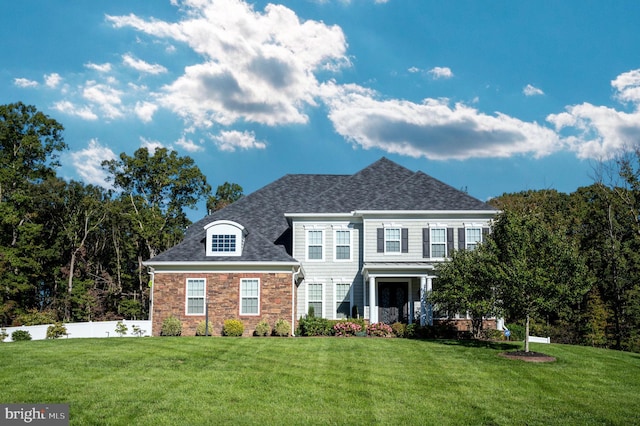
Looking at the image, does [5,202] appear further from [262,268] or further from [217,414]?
[217,414]

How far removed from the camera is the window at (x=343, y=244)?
31423 millimetres

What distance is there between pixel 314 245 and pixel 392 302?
16.0 feet

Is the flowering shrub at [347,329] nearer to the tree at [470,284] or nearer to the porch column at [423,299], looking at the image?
the porch column at [423,299]

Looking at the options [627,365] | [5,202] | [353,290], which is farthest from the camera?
[5,202]

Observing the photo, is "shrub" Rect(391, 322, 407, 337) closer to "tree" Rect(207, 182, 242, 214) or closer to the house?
the house

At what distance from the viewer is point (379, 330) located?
90.4 feet

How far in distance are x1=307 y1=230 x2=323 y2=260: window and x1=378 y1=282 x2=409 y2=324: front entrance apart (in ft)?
11.5

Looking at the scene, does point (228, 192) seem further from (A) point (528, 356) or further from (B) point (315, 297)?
(A) point (528, 356)

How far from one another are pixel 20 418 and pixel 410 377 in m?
9.14

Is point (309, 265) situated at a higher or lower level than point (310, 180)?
lower

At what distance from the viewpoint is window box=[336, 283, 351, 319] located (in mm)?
31016

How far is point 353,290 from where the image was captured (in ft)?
102

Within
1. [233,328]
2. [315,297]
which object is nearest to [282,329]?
[233,328]

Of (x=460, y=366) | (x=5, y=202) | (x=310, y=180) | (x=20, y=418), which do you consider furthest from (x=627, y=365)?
(x=5, y=202)
